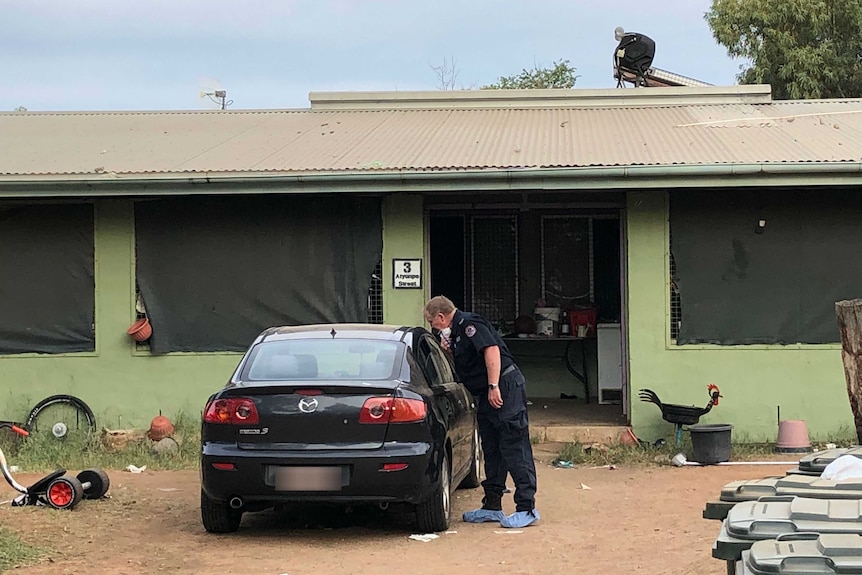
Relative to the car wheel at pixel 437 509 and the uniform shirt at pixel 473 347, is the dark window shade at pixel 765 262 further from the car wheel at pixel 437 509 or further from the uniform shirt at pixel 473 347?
the car wheel at pixel 437 509

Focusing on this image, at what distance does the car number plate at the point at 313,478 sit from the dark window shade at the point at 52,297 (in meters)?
5.67

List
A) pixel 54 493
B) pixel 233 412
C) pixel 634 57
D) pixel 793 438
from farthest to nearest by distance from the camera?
pixel 634 57, pixel 793 438, pixel 54 493, pixel 233 412

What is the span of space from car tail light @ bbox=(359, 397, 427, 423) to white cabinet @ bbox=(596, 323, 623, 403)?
7127 mm

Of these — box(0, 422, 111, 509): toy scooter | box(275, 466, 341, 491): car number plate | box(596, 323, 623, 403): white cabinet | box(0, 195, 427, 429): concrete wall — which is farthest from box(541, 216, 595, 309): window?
box(275, 466, 341, 491): car number plate

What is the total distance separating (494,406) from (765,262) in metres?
4.95

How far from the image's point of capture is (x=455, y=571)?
6531 millimetres

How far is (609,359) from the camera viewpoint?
14078 millimetres

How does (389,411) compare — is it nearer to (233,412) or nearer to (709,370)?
(233,412)

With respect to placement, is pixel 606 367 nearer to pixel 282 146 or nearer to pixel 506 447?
pixel 282 146

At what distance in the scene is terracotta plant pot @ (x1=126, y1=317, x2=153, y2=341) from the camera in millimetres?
11742

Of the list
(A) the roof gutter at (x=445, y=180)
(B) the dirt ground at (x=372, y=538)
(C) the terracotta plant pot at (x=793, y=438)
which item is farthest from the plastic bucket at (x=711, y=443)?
(A) the roof gutter at (x=445, y=180)

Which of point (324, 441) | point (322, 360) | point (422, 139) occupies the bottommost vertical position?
point (324, 441)

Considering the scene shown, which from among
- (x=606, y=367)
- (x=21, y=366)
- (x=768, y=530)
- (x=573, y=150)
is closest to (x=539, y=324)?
(x=606, y=367)

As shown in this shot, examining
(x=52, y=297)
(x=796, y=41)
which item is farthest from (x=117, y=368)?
(x=796, y=41)
